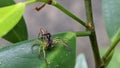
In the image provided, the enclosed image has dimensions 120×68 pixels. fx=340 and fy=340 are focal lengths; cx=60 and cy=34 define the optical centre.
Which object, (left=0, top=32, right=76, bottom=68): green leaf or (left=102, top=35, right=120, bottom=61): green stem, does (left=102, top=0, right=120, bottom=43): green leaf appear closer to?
(left=102, top=35, right=120, bottom=61): green stem

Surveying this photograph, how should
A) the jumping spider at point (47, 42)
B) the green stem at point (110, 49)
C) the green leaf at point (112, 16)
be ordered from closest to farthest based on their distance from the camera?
the jumping spider at point (47, 42) < the green stem at point (110, 49) < the green leaf at point (112, 16)

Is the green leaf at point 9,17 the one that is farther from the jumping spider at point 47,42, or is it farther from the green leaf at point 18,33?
the green leaf at point 18,33

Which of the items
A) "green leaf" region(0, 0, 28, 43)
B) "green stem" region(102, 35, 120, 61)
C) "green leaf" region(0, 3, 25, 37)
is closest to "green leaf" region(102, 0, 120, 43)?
"green stem" region(102, 35, 120, 61)

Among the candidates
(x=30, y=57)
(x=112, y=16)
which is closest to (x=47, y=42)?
(x=30, y=57)

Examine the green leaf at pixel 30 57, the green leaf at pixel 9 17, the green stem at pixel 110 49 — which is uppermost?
the green leaf at pixel 9 17

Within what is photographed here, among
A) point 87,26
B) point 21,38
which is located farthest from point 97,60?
point 21,38

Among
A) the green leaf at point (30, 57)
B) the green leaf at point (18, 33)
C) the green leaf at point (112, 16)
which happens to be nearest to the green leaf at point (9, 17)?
the green leaf at point (30, 57)

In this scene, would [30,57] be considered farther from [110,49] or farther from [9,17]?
[110,49]

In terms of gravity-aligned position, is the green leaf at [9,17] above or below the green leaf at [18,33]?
above
